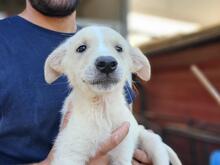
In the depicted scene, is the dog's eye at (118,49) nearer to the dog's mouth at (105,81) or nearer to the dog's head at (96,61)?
the dog's head at (96,61)

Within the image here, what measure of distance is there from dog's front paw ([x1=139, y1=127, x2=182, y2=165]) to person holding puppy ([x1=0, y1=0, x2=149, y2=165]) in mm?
38

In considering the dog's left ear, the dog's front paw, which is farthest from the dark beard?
the dog's front paw

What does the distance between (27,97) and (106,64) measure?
468mm

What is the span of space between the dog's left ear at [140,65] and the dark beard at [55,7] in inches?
15.0

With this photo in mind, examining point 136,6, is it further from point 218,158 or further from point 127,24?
point 218,158

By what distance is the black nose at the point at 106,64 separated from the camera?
75.7 inches

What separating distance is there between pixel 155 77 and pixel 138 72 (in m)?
3.30

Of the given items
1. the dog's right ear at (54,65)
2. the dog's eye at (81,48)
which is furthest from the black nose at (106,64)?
the dog's right ear at (54,65)

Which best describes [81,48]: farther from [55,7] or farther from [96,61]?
[55,7]

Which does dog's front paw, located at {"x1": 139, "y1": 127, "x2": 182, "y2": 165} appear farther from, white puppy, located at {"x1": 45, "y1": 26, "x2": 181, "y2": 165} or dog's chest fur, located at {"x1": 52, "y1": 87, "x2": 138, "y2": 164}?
dog's chest fur, located at {"x1": 52, "y1": 87, "x2": 138, "y2": 164}

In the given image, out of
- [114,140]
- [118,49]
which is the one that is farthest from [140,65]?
[114,140]


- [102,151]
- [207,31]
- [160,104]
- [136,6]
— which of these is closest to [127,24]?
[136,6]

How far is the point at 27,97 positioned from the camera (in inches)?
87.7

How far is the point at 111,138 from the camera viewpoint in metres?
2.03
